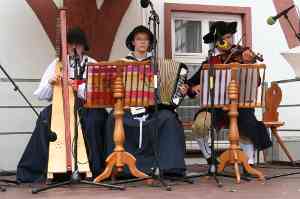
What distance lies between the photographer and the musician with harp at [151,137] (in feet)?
17.4

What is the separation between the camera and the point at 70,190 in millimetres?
4777

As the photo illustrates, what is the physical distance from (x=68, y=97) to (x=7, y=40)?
1.71m

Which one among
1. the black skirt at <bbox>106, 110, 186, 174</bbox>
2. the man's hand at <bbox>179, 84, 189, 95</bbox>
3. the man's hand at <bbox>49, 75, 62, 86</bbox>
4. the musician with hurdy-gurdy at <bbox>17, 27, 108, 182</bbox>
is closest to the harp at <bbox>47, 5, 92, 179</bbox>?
the man's hand at <bbox>49, 75, 62, 86</bbox>

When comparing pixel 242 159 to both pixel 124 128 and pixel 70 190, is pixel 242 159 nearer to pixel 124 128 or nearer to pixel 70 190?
pixel 124 128

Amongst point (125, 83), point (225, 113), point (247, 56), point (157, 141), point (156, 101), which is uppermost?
point (247, 56)

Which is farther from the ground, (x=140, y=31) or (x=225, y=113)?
(x=140, y=31)

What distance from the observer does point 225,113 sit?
584 centimetres

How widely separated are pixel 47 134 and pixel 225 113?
168 centimetres

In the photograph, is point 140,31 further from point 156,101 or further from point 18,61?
point 18,61

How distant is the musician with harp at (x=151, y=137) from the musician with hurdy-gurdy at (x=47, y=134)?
15 cm

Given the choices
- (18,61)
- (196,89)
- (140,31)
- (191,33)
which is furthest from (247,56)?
(18,61)

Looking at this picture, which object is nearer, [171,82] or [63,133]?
[63,133]

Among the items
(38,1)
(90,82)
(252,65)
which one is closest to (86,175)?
(90,82)

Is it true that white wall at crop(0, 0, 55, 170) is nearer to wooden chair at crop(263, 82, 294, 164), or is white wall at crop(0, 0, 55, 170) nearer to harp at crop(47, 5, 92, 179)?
harp at crop(47, 5, 92, 179)
